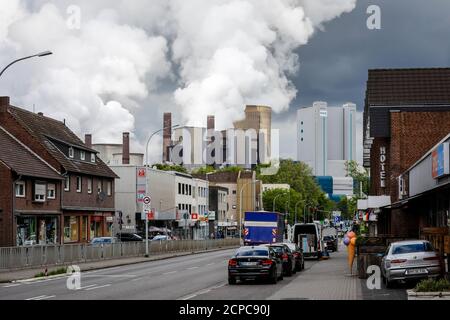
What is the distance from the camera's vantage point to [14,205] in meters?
50.1

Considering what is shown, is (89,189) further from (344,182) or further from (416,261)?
(344,182)

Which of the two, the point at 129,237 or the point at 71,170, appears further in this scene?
the point at 129,237

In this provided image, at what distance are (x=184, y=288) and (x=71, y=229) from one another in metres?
35.3

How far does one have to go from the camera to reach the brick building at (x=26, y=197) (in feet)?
163

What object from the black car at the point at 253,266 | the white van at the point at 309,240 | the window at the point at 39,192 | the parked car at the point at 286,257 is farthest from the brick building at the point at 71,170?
the black car at the point at 253,266

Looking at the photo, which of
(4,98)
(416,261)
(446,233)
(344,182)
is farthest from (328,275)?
(344,182)

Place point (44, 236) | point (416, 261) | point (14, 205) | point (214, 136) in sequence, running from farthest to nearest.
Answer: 1. point (214, 136)
2. point (44, 236)
3. point (14, 205)
4. point (416, 261)

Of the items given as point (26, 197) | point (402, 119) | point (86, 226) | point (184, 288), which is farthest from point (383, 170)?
point (184, 288)

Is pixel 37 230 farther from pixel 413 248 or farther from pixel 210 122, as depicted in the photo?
pixel 210 122

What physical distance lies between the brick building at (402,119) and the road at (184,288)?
20537 mm

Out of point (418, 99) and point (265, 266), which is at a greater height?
point (418, 99)

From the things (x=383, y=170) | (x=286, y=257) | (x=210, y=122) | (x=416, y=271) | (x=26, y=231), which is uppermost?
(x=210, y=122)

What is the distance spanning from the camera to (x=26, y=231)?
52.7m

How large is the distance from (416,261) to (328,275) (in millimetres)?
9086
